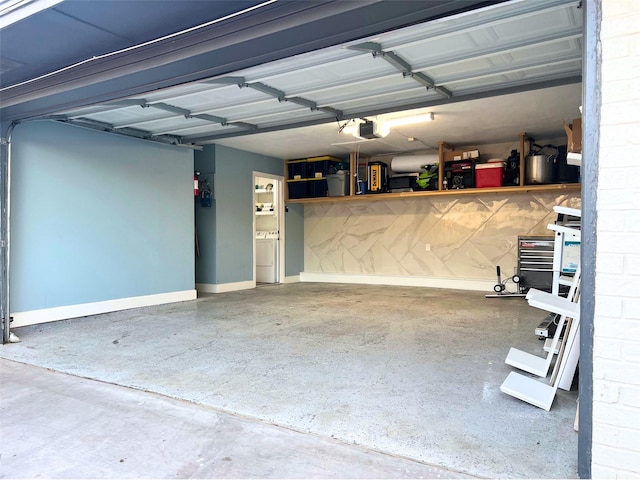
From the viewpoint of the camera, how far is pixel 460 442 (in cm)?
199

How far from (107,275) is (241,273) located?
253 cm

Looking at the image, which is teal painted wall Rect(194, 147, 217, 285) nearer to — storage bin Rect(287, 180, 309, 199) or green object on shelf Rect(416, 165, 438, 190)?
storage bin Rect(287, 180, 309, 199)

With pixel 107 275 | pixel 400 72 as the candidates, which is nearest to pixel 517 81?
pixel 400 72

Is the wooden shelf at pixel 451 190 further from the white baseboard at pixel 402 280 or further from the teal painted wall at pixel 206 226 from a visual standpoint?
the teal painted wall at pixel 206 226

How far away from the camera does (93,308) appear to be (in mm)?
5246

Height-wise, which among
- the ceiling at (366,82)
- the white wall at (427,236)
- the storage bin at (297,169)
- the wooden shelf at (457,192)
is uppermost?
the ceiling at (366,82)

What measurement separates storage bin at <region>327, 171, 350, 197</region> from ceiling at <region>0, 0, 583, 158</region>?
67.4 inches

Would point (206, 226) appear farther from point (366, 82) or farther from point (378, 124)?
point (366, 82)

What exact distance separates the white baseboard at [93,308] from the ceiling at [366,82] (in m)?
2.19

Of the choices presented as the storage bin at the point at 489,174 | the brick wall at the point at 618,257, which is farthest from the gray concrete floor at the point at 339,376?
the storage bin at the point at 489,174

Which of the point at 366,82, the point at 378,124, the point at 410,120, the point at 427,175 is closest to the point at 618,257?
the point at 366,82

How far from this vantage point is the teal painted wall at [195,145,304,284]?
7.07 m

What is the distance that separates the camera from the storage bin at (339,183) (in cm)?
784

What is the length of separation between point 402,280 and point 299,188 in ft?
8.85
